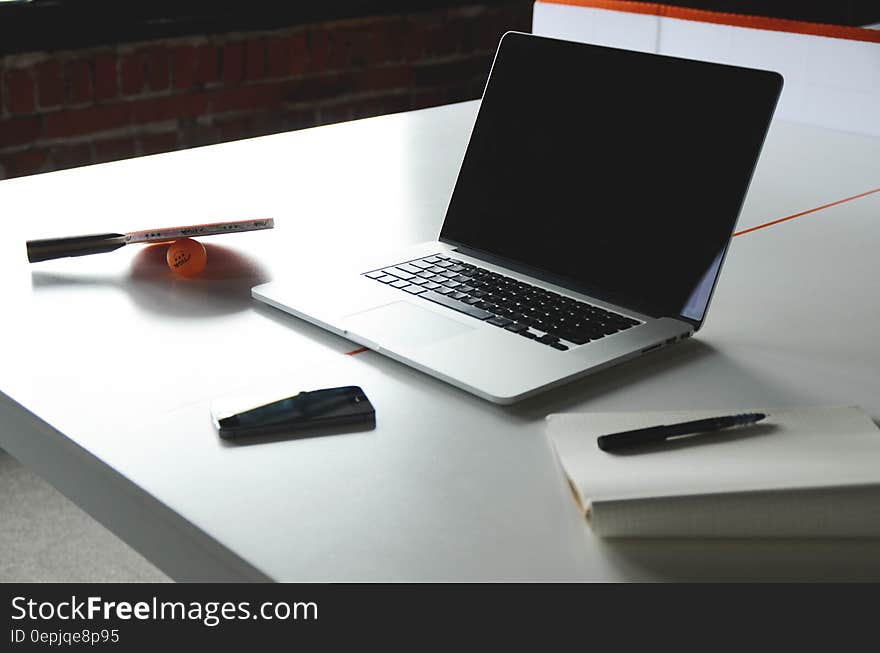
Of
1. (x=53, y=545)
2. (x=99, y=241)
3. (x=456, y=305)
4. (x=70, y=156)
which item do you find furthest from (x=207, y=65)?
(x=456, y=305)

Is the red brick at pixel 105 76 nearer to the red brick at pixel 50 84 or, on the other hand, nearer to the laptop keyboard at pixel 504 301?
the red brick at pixel 50 84

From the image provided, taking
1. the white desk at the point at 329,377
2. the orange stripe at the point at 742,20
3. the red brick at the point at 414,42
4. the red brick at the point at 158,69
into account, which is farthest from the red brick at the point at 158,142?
the white desk at the point at 329,377

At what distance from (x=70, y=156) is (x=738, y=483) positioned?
7.47 feet

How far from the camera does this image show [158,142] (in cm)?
276

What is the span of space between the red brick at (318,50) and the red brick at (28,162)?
0.80 m

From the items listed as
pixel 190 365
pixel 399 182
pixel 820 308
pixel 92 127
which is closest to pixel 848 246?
pixel 820 308

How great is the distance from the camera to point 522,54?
1.12 meters

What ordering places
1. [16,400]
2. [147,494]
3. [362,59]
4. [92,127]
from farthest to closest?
1. [362,59]
2. [92,127]
3. [16,400]
4. [147,494]

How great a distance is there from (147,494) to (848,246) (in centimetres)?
87

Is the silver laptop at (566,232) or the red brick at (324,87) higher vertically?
the silver laptop at (566,232)

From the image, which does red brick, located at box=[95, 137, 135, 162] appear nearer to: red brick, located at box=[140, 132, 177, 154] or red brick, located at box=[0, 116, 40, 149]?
red brick, located at box=[140, 132, 177, 154]

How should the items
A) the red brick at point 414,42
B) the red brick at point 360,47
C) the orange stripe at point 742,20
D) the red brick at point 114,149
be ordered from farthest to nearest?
1. the red brick at point 414,42
2. the red brick at point 360,47
3. the red brick at point 114,149
4. the orange stripe at point 742,20

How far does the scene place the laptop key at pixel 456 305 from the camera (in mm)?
961

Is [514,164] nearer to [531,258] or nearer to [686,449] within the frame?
[531,258]
